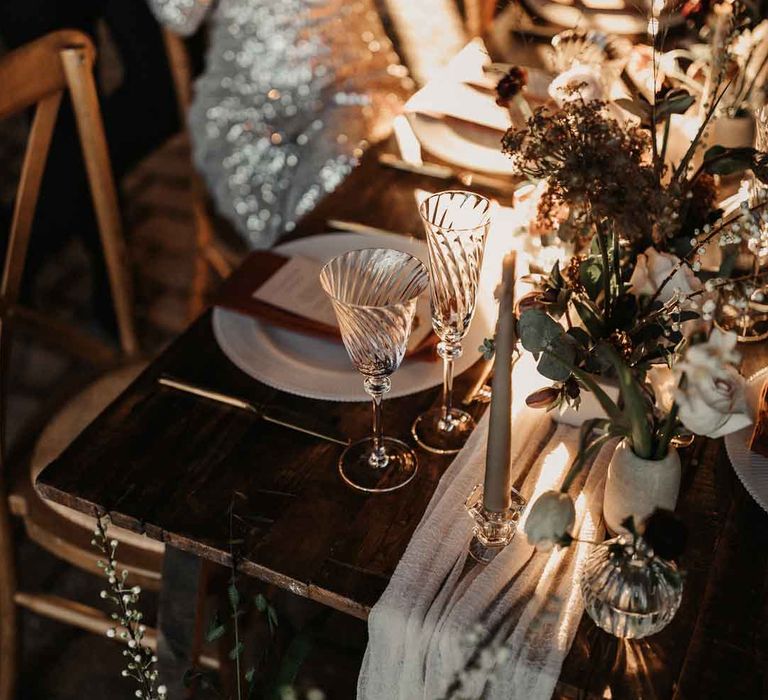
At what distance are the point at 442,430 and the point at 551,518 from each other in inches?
13.5

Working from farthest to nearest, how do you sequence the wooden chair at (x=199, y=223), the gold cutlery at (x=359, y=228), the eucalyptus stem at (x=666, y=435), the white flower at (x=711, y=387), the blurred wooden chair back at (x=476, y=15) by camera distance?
the blurred wooden chair back at (x=476, y=15)
the wooden chair at (x=199, y=223)
the gold cutlery at (x=359, y=228)
the eucalyptus stem at (x=666, y=435)
the white flower at (x=711, y=387)

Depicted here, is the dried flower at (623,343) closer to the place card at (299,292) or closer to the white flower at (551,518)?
the white flower at (551,518)

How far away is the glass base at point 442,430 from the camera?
100 cm

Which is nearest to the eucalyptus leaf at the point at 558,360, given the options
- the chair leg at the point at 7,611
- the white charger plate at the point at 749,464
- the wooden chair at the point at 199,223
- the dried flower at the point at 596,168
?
the dried flower at the point at 596,168

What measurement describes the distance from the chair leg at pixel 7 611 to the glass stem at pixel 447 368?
732mm

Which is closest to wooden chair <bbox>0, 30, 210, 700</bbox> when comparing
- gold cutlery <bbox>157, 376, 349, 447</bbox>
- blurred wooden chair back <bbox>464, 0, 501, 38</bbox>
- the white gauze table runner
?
gold cutlery <bbox>157, 376, 349, 447</bbox>

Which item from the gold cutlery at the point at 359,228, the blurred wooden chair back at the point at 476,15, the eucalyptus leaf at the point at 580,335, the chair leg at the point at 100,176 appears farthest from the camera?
the blurred wooden chair back at the point at 476,15

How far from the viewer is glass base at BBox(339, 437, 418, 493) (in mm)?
961

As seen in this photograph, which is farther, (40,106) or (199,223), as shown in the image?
(199,223)

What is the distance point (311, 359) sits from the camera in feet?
3.69

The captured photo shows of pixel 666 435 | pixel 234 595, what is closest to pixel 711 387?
pixel 666 435

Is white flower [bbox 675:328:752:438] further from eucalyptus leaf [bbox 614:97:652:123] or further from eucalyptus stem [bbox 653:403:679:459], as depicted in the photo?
eucalyptus leaf [bbox 614:97:652:123]

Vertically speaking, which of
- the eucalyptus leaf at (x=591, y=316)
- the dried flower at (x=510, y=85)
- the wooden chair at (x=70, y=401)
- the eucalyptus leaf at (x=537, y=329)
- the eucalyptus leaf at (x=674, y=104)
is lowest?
the wooden chair at (x=70, y=401)

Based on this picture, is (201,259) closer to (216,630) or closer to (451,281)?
(451,281)
